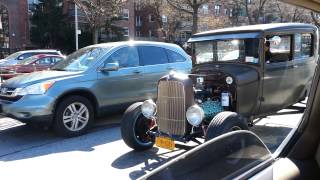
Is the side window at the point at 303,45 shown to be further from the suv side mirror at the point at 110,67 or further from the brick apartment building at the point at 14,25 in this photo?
the brick apartment building at the point at 14,25

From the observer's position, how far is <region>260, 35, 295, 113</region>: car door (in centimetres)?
685

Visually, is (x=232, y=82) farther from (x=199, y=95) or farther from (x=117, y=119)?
(x=117, y=119)

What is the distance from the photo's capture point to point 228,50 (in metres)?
6.93

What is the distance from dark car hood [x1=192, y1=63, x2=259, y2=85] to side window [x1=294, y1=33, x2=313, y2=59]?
1.29 m

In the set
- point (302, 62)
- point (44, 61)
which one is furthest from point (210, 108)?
point (44, 61)

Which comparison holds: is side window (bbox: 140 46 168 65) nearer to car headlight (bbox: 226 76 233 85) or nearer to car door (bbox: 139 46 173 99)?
car door (bbox: 139 46 173 99)

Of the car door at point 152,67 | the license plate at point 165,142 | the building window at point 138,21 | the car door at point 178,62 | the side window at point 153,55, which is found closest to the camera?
the license plate at point 165,142

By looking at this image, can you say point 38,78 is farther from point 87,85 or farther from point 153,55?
point 153,55

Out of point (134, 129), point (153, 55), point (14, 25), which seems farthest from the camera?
point (14, 25)

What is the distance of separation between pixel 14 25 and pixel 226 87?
4420 cm

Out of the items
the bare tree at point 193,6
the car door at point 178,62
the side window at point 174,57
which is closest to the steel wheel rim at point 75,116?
the car door at point 178,62

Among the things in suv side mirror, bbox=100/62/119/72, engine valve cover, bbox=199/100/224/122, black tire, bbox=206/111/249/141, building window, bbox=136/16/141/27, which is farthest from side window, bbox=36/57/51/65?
building window, bbox=136/16/141/27

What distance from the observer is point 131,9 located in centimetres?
5803

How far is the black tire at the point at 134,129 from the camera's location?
6.25 metres
